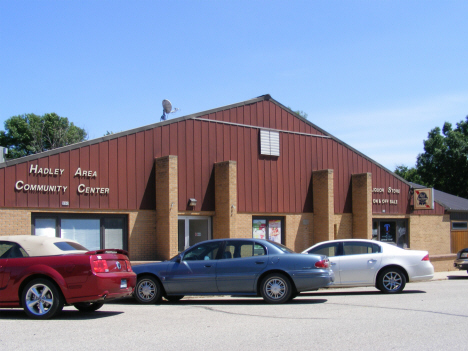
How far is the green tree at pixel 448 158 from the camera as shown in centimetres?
4520

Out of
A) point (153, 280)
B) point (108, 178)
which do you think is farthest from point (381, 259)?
point (108, 178)

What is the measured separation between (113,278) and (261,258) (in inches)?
141

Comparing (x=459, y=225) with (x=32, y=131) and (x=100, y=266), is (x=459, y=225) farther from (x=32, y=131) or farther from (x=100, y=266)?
(x=32, y=131)

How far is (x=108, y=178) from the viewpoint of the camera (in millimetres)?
19156

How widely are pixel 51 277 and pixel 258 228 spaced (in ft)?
47.1

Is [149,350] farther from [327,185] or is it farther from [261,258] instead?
[327,185]

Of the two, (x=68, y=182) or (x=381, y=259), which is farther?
(x=68, y=182)

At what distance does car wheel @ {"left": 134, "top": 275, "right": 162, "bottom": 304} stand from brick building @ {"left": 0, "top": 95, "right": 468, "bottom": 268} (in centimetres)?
656

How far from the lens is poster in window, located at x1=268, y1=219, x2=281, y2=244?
2352 centimetres

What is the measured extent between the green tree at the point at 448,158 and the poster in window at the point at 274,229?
27.2 m

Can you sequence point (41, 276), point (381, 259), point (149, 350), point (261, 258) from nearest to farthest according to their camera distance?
1. point (149, 350)
2. point (41, 276)
3. point (261, 258)
4. point (381, 259)

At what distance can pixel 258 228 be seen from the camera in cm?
2312

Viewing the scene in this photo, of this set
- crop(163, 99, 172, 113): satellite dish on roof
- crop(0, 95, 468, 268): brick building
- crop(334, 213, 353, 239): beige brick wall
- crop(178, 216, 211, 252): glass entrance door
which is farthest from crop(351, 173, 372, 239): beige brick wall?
crop(163, 99, 172, 113): satellite dish on roof

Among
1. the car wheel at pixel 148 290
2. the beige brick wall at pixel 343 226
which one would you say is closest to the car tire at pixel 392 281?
the car wheel at pixel 148 290
